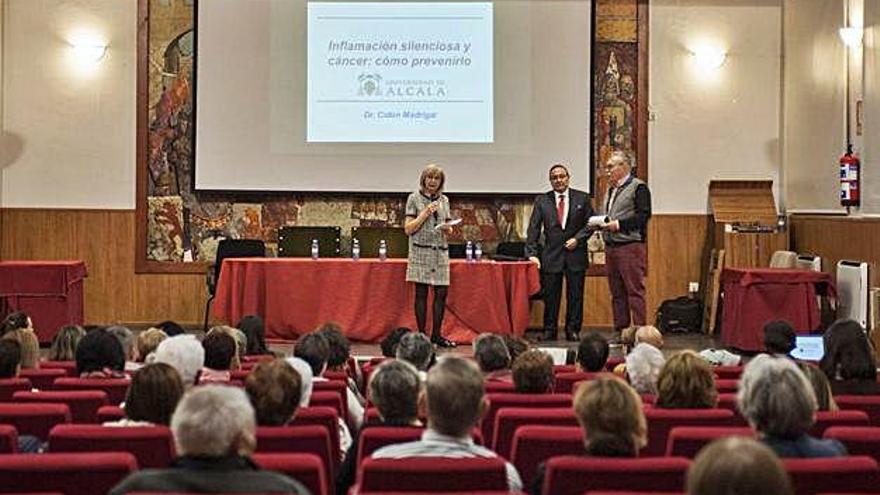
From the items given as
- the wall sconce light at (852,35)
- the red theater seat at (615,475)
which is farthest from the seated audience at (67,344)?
the wall sconce light at (852,35)

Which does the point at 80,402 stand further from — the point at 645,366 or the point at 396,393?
the point at 645,366

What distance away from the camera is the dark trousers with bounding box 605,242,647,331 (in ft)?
28.9

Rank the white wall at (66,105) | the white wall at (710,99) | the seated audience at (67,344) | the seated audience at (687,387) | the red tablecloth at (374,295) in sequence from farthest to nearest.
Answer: the white wall at (710,99) → the white wall at (66,105) → the red tablecloth at (374,295) → the seated audience at (67,344) → the seated audience at (687,387)

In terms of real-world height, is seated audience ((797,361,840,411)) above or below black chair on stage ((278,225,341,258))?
below

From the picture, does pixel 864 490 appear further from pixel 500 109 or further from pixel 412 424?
pixel 500 109

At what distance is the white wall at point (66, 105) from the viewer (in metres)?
11.3

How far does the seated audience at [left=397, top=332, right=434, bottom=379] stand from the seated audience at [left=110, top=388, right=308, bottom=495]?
235 centimetres

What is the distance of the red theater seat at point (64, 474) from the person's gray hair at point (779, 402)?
1.63 m

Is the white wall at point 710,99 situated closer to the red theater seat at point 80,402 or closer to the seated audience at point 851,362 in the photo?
the seated audience at point 851,362

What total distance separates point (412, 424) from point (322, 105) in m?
7.84

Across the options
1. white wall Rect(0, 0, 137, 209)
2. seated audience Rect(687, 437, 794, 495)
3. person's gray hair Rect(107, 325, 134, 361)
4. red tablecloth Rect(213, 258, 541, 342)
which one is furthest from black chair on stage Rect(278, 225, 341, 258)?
seated audience Rect(687, 437, 794, 495)

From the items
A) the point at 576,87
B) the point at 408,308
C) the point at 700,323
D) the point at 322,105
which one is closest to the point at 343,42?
the point at 322,105

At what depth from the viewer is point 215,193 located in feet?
37.0

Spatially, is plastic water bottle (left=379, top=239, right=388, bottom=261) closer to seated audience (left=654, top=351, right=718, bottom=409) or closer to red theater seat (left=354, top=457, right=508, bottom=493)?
seated audience (left=654, top=351, right=718, bottom=409)
